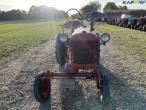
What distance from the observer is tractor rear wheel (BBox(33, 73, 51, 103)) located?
18.7 ft

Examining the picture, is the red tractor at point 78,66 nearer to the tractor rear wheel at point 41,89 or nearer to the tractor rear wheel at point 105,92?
the tractor rear wheel at point 41,89

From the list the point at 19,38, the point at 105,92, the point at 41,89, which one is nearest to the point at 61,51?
the point at 41,89

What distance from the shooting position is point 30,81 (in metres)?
7.47

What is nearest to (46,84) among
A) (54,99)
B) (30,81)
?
(54,99)

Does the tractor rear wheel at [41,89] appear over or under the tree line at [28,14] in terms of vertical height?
over

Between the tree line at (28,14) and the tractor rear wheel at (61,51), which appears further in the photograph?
the tree line at (28,14)

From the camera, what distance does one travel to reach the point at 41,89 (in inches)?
232

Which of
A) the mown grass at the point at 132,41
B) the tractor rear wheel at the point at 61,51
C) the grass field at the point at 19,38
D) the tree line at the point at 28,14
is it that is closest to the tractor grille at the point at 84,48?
the tractor rear wheel at the point at 61,51

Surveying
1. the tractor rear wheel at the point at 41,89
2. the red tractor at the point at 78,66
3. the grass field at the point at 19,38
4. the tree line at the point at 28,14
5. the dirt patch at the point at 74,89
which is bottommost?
the tree line at the point at 28,14

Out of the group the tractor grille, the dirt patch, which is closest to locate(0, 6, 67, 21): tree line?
the dirt patch

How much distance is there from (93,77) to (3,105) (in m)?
1.82

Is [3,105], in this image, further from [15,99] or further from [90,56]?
[90,56]

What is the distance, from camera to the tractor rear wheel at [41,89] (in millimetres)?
5703

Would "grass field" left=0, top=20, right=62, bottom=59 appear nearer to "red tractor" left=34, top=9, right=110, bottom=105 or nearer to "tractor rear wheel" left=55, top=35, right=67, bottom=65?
"tractor rear wheel" left=55, top=35, right=67, bottom=65
